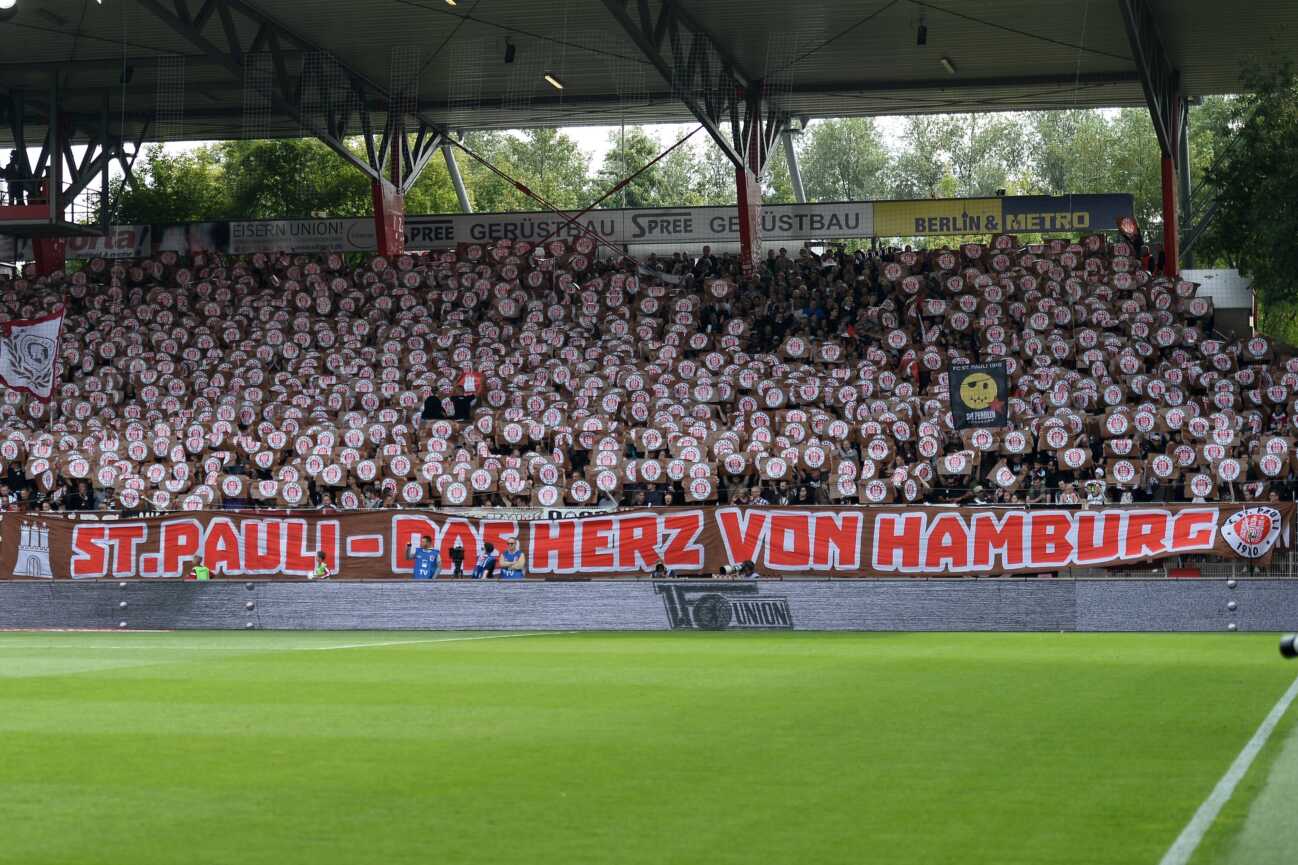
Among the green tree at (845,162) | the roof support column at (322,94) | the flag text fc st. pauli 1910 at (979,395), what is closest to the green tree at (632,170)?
the green tree at (845,162)

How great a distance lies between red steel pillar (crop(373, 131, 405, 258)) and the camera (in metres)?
46.3

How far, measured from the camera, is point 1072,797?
8578mm

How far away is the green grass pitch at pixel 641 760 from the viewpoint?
747 centimetres

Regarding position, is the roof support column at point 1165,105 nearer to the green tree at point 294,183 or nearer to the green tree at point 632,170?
the green tree at point 294,183

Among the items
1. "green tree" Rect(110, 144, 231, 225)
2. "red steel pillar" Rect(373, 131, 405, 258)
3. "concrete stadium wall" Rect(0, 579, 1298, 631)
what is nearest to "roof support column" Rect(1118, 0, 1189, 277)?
"concrete stadium wall" Rect(0, 579, 1298, 631)

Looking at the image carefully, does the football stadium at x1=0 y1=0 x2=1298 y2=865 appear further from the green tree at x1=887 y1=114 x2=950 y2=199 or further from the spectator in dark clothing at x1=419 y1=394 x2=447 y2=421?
the green tree at x1=887 y1=114 x2=950 y2=199

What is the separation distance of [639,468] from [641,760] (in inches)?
901

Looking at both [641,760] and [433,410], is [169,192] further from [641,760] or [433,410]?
[641,760]

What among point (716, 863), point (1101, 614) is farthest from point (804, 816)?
point (1101, 614)

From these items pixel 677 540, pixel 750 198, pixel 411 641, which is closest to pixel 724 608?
pixel 677 540

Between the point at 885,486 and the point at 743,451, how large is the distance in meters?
3.35

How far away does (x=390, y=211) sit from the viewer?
46.8 metres

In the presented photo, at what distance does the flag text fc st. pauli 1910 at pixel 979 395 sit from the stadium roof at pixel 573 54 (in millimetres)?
8557

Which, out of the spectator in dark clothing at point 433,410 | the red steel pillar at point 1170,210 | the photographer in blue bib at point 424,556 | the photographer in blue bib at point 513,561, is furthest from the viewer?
the red steel pillar at point 1170,210
